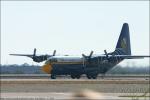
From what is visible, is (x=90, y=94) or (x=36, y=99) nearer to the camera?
(x=90, y=94)

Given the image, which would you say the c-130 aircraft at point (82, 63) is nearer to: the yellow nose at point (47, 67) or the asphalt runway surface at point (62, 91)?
the yellow nose at point (47, 67)

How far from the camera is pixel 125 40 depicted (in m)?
77.2

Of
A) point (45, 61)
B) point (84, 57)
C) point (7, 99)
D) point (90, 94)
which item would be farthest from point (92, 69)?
point (90, 94)

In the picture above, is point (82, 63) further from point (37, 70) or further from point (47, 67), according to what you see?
point (37, 70)

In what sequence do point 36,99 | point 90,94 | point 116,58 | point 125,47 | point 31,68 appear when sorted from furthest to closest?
point 31,68, point 125,47, point 116,58, point 36,99, point 90,94

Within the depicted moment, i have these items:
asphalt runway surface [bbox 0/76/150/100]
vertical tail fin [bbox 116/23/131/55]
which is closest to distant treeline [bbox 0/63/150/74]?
vertical tail fin [bbox 116/23/131/55]

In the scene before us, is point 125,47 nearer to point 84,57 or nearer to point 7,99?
point 84,57

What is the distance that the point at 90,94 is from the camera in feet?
11.4

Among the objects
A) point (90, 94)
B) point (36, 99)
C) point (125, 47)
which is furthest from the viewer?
point (125, 47)

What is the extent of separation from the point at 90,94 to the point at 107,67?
222 feet

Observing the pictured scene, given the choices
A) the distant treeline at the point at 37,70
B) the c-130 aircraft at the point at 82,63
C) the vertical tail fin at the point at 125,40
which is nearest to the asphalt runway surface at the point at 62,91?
the c-130 aircraft at the point at 82,63

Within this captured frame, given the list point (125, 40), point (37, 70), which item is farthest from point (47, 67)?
point (37, 70)

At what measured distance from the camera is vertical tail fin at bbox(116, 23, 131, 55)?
75.8 meters

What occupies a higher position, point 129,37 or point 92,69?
point 129,37
